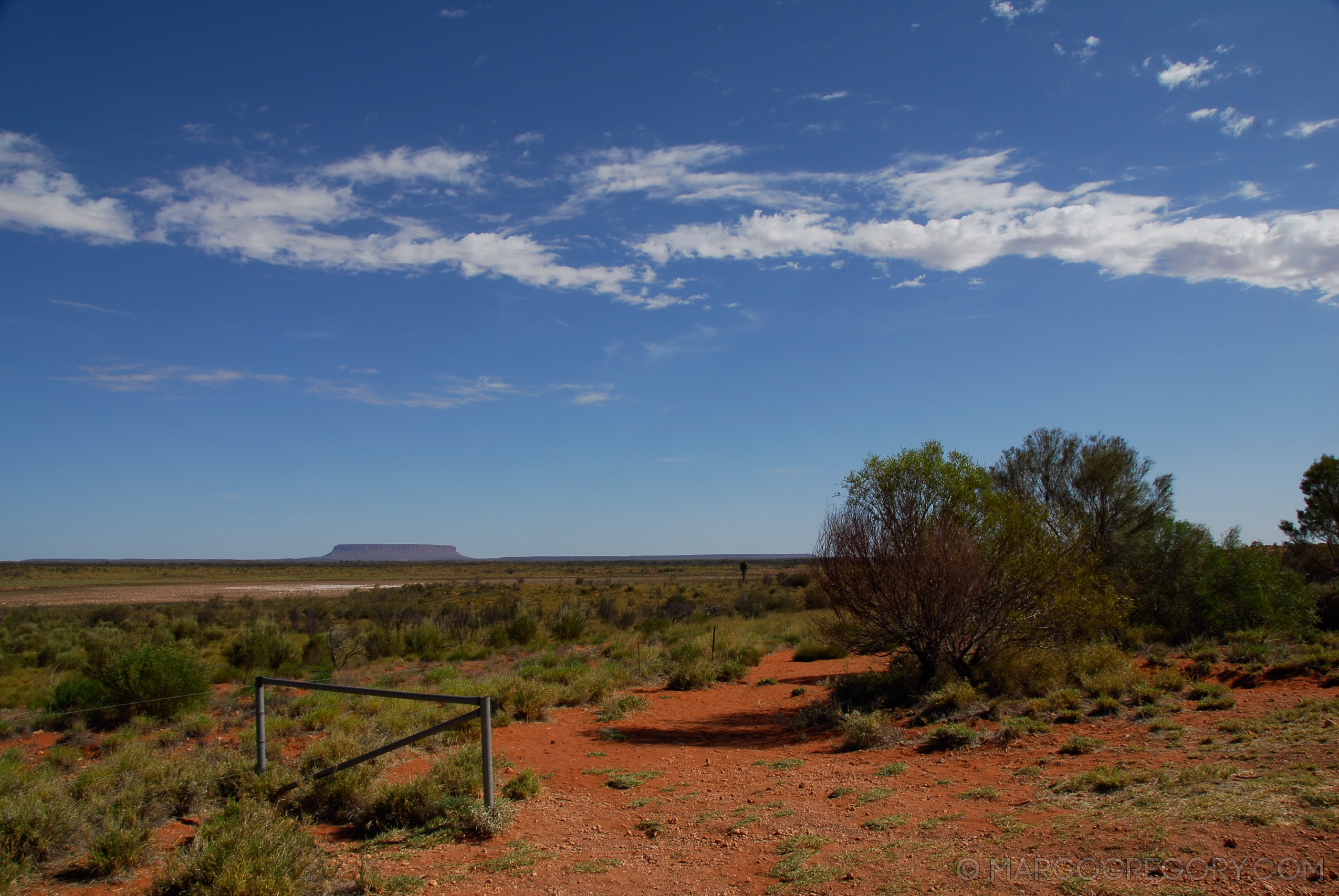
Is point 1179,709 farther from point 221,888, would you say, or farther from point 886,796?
point 221,888

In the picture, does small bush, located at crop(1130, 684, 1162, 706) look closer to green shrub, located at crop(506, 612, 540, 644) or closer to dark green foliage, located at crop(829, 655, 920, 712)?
dark green foliage, located at crop(829, 655, 920, 712)

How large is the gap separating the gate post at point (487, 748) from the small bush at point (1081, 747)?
23.2 feet

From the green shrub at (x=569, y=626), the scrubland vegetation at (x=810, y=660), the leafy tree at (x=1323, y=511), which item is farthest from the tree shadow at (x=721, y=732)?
the leafy tree at (x=1323, y=511)

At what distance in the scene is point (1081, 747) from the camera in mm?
9398

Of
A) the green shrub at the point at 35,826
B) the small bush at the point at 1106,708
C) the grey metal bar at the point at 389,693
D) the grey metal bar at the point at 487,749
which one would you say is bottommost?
the small bush at the point at 1106,708

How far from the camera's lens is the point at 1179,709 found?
1125 centimetres

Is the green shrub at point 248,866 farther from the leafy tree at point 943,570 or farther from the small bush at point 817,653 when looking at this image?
the small bush at point 817,653

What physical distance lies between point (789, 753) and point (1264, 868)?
6.92 metres

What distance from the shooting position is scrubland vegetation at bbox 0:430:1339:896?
730 centimetres

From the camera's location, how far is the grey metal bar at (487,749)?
683cm

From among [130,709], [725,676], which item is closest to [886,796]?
[725,676]

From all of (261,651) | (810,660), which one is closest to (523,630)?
(261,651)

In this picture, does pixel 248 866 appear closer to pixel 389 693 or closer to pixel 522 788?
pixel 389 693

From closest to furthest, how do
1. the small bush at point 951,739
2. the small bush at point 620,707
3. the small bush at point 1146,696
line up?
the small bush at point 951,739
the small bush at point 1146,696
the small bush at point 620,707
